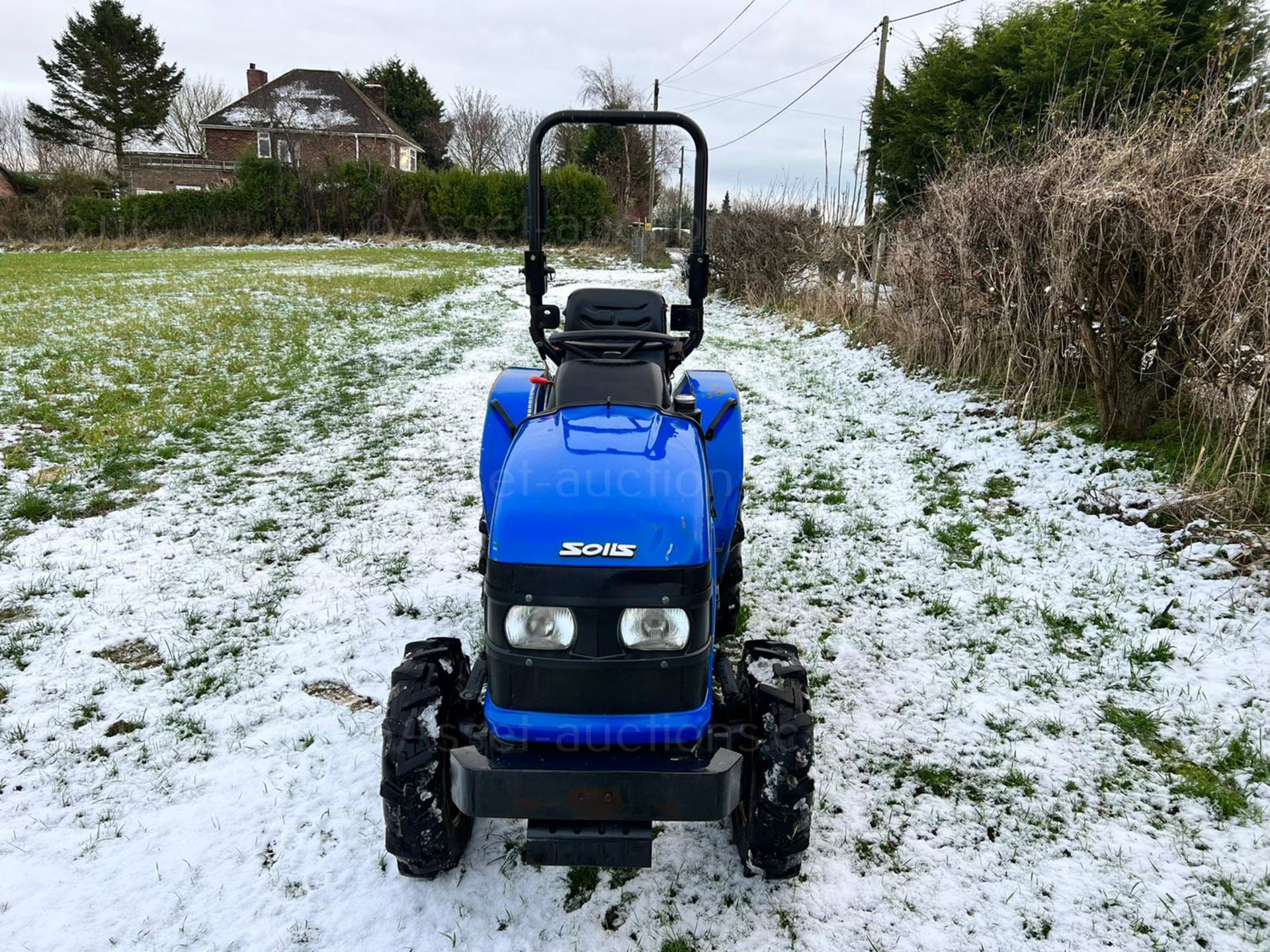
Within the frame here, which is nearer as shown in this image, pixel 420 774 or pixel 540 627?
pixel 540 627

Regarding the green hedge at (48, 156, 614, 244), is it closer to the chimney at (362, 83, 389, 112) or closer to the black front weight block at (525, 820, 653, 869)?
the chimney at (362, 83, 389, 112)

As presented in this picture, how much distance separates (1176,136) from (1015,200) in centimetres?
158

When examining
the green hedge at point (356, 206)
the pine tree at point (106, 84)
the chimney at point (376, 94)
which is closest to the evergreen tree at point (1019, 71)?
the green hedge at point (356, 206)

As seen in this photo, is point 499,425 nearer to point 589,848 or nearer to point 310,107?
point 589,848

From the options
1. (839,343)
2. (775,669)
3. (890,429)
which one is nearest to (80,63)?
(839,343)

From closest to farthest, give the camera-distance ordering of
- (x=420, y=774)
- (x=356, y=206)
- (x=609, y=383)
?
(x=420, y=774) < (x=609, y=383) < (x=356, y=206)

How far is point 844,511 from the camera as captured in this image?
5488 mm

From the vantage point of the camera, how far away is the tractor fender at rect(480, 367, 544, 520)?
335cm

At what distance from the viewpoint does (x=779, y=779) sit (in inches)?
90.8

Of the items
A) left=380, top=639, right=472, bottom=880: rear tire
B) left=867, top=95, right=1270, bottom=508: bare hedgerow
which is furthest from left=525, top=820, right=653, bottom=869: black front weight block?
left=867, top=95, right=1270, bottom=508: bare hedgerow

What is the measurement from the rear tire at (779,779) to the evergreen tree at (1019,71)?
674 cm

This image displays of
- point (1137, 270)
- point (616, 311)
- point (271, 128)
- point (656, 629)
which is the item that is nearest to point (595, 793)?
point (656, 629)

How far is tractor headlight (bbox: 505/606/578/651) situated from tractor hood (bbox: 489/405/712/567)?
13 cm

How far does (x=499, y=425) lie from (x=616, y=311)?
708mm
